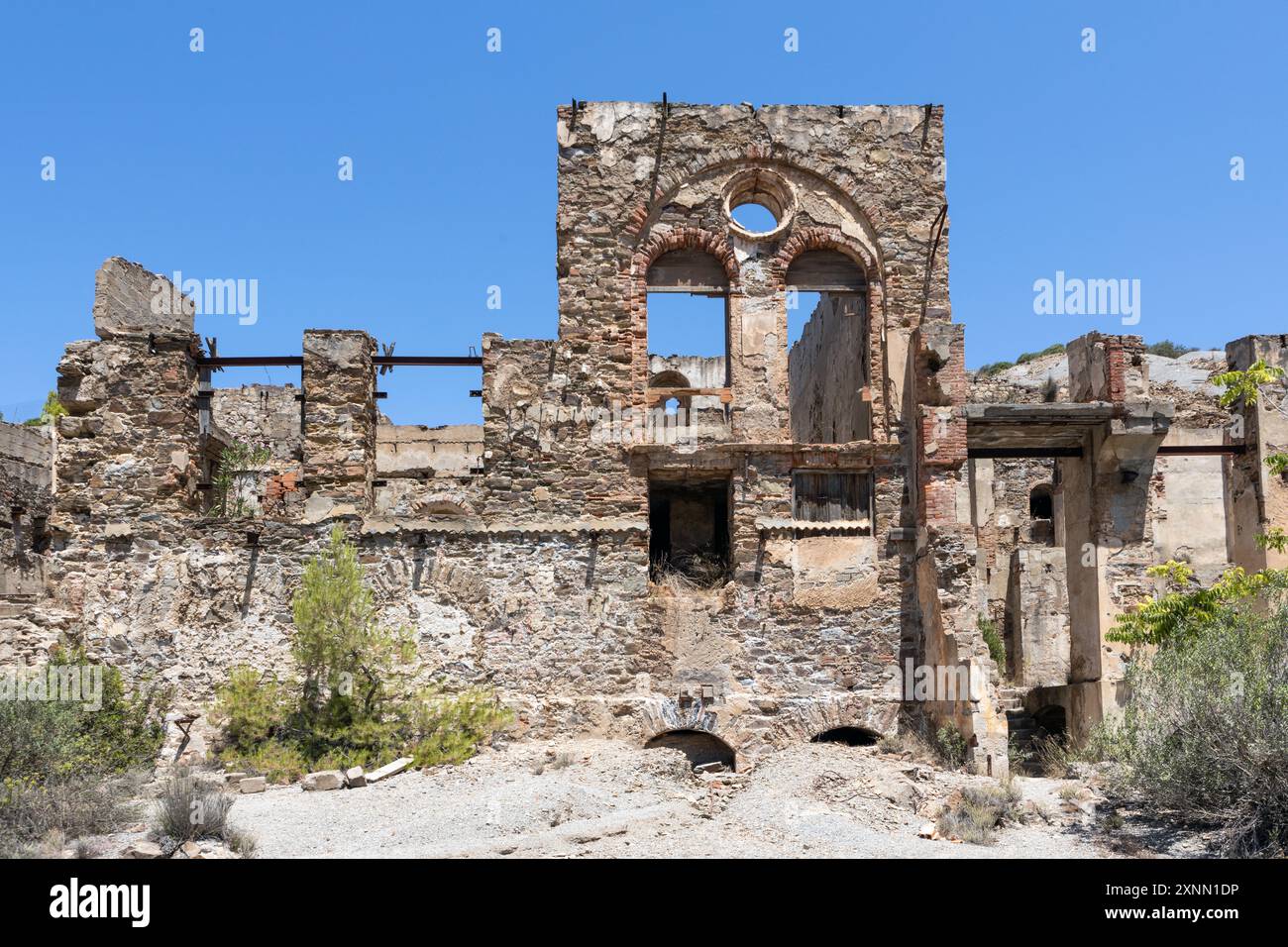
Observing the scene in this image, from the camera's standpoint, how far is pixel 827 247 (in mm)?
15492

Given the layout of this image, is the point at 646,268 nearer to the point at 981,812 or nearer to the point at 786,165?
the point at 786,165

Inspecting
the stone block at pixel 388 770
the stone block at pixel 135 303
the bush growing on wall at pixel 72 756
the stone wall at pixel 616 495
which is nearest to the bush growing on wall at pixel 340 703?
the stone block at pixel 388 770

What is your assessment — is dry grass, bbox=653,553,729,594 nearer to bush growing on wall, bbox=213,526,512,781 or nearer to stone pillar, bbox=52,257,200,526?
bush growing on wall, bbox=213,526,512,781

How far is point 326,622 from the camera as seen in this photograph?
44.2 feet

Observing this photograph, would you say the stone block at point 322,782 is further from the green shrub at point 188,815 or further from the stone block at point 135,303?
the stone block at point 135,303

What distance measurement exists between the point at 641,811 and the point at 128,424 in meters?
8.29

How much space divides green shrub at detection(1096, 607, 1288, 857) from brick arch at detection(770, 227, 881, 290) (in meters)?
6.18

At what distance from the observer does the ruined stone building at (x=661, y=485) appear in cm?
1431

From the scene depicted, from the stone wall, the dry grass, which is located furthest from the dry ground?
the dry grass

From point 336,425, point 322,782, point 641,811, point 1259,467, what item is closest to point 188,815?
point 322,782

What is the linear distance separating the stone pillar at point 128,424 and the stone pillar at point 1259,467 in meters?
15.8

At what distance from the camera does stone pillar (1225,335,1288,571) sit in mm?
18141

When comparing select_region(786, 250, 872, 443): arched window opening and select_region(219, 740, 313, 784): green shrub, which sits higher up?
A: select_region(786, 250, 872, 443): arched window opening

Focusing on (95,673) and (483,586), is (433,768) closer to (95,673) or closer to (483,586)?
(483,586)
